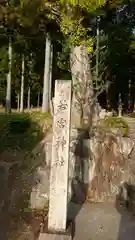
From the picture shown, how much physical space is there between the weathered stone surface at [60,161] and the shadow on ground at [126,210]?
108 cm

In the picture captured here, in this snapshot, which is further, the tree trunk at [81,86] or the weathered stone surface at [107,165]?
the tree trunk at [81,86]

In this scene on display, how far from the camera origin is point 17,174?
717 centimetres

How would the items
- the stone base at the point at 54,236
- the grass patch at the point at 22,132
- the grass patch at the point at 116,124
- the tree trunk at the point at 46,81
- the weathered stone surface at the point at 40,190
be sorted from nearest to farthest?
the stone base at the point at 54,236, the weathered stone surface at the point at 40,190, the grass patch at the point at 116,124, the grass patch at the point at 22,132, the tree trunk at the point at 46,81

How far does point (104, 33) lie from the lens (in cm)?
1560

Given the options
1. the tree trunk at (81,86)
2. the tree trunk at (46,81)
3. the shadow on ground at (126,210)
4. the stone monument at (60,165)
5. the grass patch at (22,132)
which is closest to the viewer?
the stone monument at (60,165)

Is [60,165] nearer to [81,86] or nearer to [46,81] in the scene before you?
[81,86]

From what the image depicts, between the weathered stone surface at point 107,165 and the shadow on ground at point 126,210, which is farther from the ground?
the weathered stone surface at point 107,165

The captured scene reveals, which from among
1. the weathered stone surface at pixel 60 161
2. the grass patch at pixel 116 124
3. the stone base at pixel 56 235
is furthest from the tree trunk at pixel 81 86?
the stone base at pixel 56 235

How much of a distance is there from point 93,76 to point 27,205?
3964 mm

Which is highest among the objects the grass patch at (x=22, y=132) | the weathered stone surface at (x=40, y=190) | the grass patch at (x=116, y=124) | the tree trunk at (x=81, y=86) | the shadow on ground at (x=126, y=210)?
the tree trunk at (x=81, y=86)

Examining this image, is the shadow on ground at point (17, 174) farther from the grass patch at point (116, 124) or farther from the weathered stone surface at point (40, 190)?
the grass patch at point (116, 124)

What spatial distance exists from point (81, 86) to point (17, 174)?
8.84ft

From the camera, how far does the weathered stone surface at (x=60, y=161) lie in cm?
528

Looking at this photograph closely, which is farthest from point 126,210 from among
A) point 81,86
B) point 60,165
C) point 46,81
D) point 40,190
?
point 46,81
